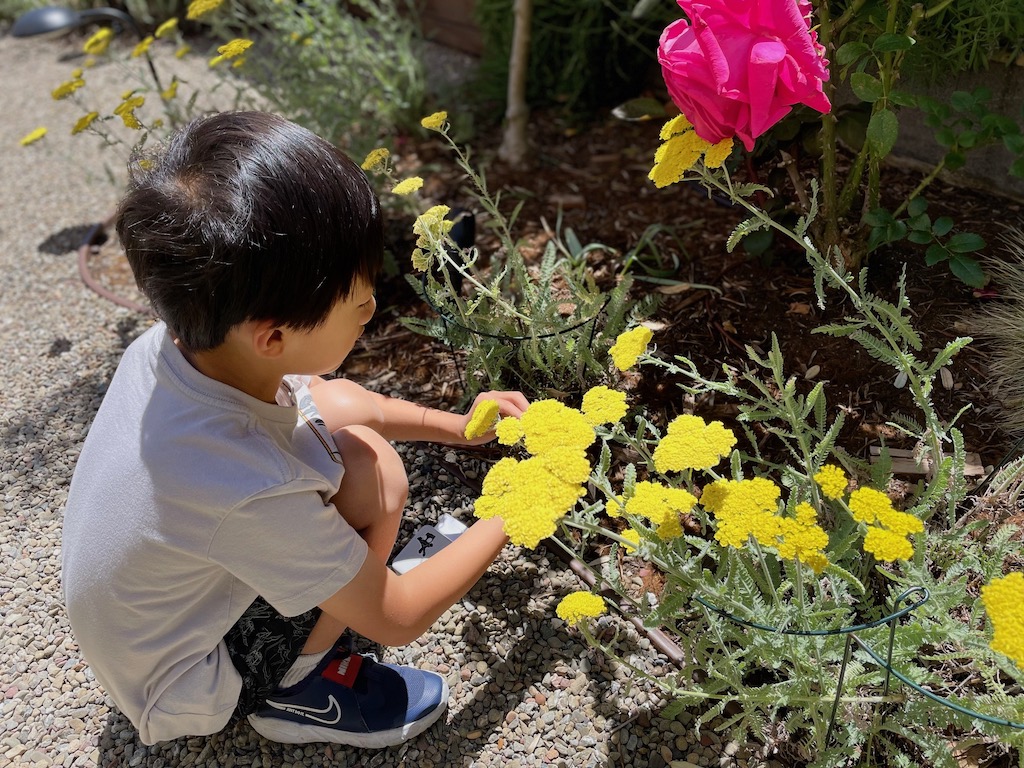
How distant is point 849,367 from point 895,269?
11.8 inches

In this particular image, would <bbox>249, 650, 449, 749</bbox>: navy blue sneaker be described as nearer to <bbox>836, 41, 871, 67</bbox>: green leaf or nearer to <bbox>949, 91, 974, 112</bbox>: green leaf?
<bbox>836, 41, 871, 67</bbox>: green leaf

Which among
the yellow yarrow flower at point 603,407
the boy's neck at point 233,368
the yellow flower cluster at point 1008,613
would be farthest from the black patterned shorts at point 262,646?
the yellow flower cluster at point 1008,613

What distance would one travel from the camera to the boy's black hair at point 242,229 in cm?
106

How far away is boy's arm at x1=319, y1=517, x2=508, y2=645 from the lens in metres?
1.19

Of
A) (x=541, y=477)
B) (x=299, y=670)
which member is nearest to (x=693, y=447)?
(x=541, y=477)

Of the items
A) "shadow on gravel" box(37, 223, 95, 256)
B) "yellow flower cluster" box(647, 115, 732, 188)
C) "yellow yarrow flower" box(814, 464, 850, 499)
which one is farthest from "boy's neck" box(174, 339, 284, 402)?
"shadow on gravel" box(37, 223, 95, 256)

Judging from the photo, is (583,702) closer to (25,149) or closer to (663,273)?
(663,273)

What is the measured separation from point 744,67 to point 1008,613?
0.76 m

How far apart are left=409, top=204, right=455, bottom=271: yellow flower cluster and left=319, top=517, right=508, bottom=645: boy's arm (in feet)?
1.68

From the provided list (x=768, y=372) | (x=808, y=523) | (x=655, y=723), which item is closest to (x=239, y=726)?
(x=655, y=723)

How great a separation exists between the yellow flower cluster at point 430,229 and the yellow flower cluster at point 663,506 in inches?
26.1

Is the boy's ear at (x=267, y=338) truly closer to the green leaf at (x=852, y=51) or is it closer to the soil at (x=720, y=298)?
the soil at (x=720, y=298)

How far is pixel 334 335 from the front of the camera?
119 centimetres

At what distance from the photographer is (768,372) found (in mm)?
1787
